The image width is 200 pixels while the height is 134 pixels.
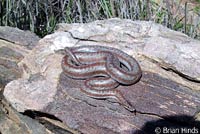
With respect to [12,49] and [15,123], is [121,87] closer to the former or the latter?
[15,123]

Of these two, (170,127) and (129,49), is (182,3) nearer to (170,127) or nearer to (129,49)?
(129,49)

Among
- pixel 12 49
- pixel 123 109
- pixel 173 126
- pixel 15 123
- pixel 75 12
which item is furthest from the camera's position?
pixel 75 12

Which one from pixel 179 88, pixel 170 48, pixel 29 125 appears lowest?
pixel 29 125

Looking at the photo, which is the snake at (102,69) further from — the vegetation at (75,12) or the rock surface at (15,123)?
the vegetation at (75,12)

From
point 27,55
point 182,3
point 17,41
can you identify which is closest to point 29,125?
point 27,55

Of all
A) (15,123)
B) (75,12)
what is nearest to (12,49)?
(15,123)
